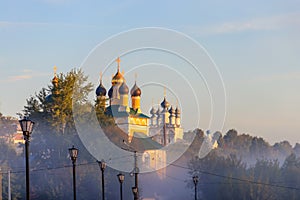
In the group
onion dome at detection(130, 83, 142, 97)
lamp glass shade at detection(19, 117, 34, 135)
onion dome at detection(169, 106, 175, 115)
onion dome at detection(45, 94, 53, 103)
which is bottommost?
lamp glass shade at detection(19, 117, 34, 135)

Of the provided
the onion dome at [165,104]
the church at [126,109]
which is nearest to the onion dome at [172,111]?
the onion dome at [165,104]

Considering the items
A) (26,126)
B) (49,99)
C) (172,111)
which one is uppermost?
(49,99)

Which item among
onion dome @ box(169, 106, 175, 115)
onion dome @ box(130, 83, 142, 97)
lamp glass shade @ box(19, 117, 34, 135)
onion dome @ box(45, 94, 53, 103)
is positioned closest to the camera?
lamp glass shade @ box(19, 117, 34, 135)

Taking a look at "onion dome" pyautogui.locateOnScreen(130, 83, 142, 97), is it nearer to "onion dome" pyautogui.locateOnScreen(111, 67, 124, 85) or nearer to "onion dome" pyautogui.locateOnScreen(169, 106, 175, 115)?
"onion dome" pyautogui.locateOnScreen(111, 67, 124, 85)

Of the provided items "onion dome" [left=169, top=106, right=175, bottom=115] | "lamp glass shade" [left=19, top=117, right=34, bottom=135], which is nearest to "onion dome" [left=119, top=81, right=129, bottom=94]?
"onion dome" [left=169, top=106, right=175, bottom=115]

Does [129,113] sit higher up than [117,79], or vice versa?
[117,79]

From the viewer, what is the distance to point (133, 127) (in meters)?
95.8

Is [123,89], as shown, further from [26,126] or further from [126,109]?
[26,126]

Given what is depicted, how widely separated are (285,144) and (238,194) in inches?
4758

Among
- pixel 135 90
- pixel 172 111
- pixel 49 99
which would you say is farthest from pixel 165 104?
pixel 49 99

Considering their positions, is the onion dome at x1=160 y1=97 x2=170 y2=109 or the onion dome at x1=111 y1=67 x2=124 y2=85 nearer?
the onion dome at x1=111 y1=67 x2=124 y2=85

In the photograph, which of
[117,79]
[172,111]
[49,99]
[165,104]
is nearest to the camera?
[49,99]

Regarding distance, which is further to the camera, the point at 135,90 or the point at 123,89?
the point at 135,90

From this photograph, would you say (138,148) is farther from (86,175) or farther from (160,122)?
(160,122)
